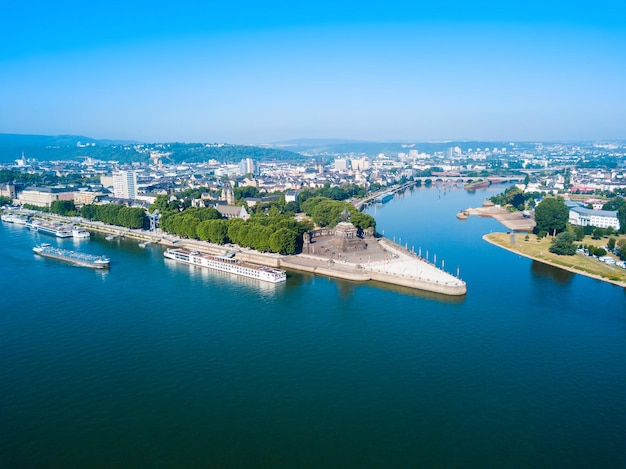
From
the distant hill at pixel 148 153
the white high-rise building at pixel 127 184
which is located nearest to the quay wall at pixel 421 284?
the white high-rise building at pixel 127 184

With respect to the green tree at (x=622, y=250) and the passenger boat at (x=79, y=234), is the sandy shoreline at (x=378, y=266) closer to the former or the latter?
the passenger boat at (x=79, y=234)

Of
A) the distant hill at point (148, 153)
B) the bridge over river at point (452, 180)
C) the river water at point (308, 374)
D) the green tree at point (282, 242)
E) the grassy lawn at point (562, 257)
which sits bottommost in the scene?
the river water at point (308, 374)

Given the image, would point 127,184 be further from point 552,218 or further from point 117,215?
point 552,218

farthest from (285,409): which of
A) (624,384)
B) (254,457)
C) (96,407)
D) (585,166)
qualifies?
(585,166)

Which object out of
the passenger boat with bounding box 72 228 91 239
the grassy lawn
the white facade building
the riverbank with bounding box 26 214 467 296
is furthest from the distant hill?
the grassy lawn

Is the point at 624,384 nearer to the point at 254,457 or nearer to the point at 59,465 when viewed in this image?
the point at 254,457

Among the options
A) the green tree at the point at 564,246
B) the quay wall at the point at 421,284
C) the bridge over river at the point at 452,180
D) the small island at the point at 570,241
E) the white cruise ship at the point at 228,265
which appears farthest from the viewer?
the bridge over river at the point at 452,180

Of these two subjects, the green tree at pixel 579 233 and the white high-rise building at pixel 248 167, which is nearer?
the green tree at pixel 579 233

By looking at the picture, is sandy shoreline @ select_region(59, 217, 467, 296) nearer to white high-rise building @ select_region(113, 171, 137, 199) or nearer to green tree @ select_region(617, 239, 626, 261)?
green tree @ select_region(617, 239, 626, 261)
